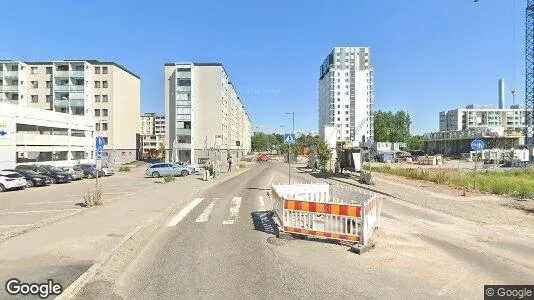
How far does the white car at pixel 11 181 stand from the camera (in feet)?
74.3

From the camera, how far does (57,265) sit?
23.7ft

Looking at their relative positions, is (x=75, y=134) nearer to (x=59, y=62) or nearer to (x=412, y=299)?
(x=59, y=62)

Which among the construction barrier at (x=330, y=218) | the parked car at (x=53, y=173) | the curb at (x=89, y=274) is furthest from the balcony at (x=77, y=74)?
the construction barrier at (x=330, y=218)

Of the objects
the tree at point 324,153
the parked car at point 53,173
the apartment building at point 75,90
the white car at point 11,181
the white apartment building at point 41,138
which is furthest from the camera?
the apartment building at point 75,90

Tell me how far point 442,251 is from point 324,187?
4.98m

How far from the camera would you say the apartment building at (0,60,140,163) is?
65750 mm

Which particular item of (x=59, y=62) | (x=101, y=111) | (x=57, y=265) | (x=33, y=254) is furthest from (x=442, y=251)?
(x=59, y=62)

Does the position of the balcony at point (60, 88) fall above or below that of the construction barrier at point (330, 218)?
above

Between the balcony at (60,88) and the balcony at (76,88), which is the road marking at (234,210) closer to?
the balcony at (76,88)

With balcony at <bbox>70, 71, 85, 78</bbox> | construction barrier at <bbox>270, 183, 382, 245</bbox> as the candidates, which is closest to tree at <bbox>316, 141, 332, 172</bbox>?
construction barrier at <bbox>270, 183, 382, 245</bbox>

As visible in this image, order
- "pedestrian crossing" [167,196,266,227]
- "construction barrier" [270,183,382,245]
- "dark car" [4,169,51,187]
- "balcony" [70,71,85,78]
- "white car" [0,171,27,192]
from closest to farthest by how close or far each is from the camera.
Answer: "construction barrier" [270,183,382,245] < "pedestrian crossing" [167,196,266,227] < "white car" [0,171,27,192] < "dark car" [4,169,51,187] < "balcony" [70,71,85,78]

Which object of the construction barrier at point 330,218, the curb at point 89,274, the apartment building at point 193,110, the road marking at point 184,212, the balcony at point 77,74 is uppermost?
the balcony at point 77,74

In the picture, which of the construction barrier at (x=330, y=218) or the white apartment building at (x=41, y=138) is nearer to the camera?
the construction barrier at (x=330, y=218)

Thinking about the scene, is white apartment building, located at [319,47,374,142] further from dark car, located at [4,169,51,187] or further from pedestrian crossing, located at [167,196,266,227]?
pedestrian crossing, located at [167,196,266,227]
